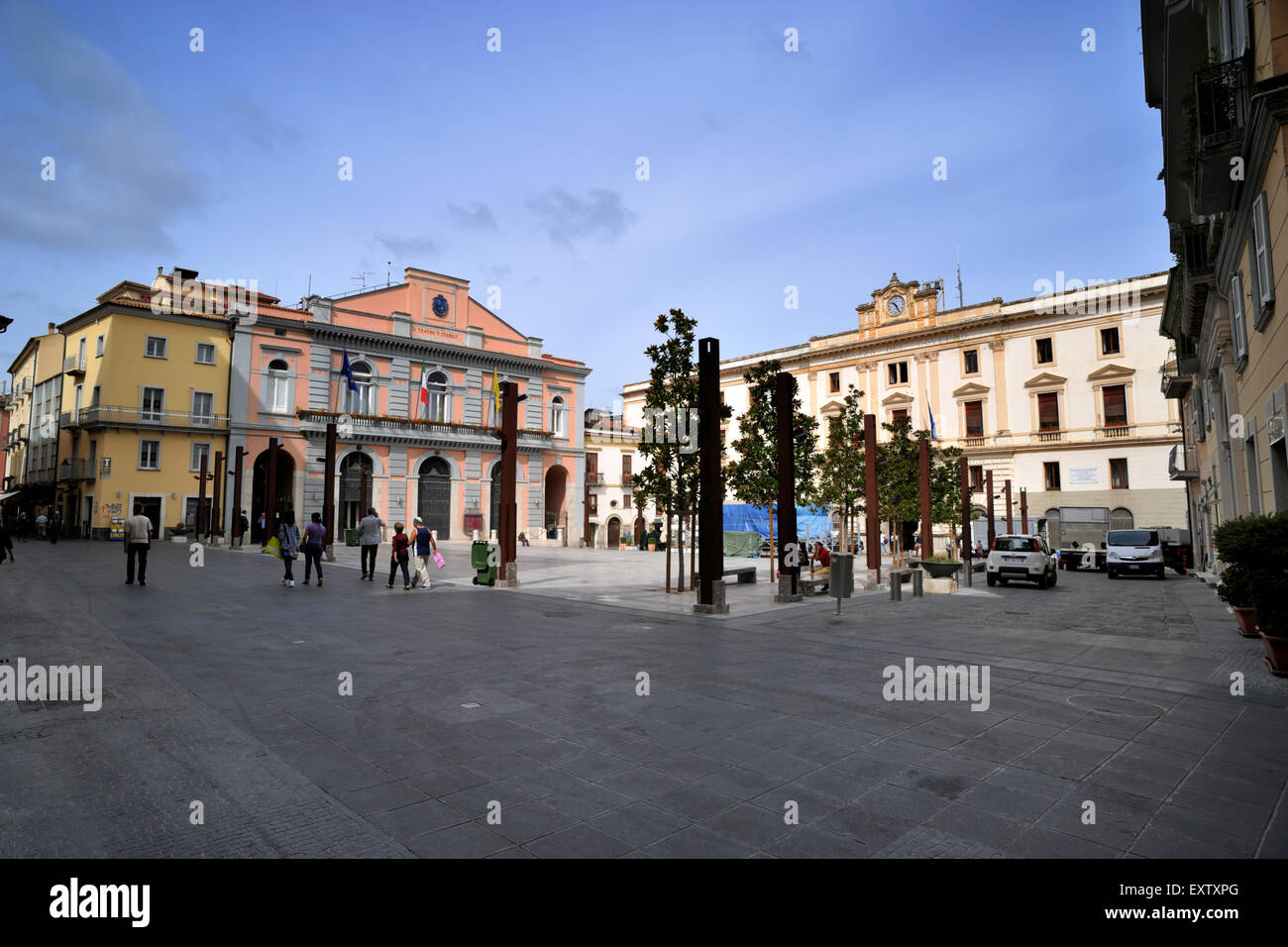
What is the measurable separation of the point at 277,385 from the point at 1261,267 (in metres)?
42.8

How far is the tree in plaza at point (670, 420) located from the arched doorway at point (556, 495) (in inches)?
1373

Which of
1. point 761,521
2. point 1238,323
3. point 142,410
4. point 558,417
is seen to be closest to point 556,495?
point 558,417

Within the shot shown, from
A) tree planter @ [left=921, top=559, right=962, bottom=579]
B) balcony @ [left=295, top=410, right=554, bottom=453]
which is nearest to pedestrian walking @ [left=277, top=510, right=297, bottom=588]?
tree planter @ [left=921, top=559, right=962, bottom=579]

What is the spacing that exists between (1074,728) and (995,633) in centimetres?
540

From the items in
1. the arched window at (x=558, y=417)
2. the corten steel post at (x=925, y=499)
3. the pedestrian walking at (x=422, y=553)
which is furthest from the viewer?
the arched window at (x=558, y=417)

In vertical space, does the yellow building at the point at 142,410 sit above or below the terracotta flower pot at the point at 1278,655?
above

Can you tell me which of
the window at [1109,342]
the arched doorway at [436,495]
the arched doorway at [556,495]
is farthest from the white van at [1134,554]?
the arched doorway at [436,495]

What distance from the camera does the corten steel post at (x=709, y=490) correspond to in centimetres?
1245

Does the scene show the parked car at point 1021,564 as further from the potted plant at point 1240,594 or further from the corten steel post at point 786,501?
the potted plant at point 1240,594

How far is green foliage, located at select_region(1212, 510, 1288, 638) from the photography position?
6980mm

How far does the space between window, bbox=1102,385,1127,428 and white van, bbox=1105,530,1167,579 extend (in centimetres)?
1901
